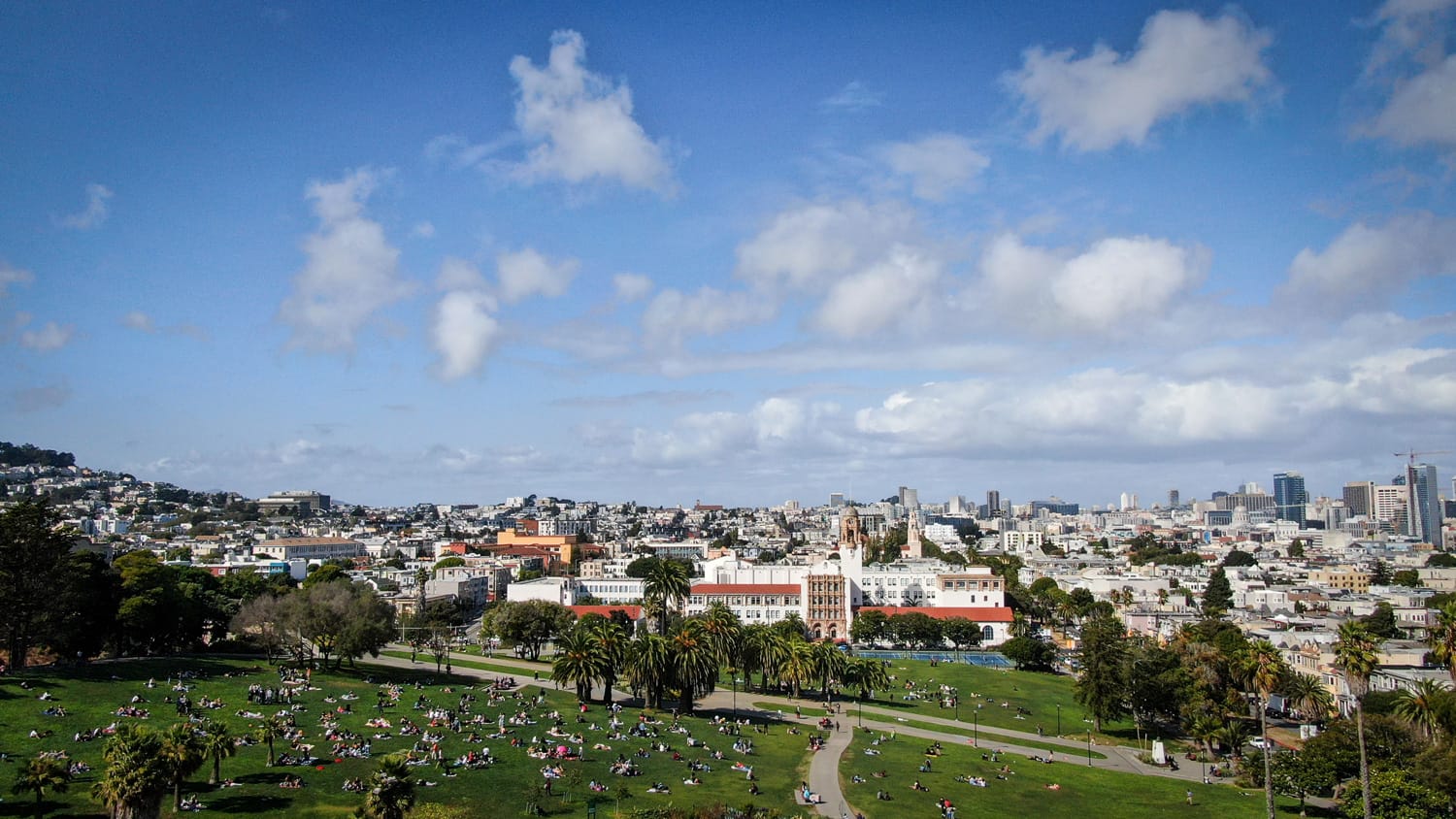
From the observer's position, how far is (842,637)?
114 meters

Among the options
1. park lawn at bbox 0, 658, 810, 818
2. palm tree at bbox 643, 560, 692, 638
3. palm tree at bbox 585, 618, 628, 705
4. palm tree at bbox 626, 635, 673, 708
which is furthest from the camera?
palm tree at bbox 643, 560, 692, 638

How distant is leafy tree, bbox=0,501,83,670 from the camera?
5378cm

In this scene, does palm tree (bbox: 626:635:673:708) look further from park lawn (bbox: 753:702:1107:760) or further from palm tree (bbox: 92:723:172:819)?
palm tree (bbox: 92:723:172:819)

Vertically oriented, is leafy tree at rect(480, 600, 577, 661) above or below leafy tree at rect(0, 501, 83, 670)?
below

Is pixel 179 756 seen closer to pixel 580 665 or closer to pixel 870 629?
pixel 580 665

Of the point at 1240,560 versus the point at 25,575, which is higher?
the point at 25,575

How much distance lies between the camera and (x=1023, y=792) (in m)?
48.6

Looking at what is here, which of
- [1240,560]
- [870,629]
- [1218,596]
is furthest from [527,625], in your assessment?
[1240,560]

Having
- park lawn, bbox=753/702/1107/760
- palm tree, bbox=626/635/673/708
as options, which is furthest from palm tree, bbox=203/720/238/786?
park lawn, bbox=753/702/1107/760

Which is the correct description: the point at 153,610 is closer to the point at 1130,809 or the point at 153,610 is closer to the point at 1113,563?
the point at 1130,809

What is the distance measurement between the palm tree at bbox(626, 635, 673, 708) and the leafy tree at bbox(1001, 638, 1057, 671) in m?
44.9

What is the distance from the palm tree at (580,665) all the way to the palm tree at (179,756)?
26650mm

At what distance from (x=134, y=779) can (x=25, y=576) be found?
30300mm

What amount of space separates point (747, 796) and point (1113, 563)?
512 feet
